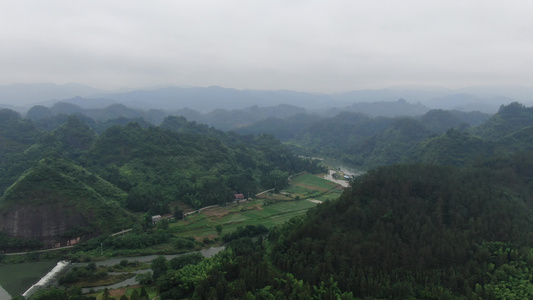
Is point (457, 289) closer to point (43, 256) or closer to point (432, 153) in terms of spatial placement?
point (43, 256)

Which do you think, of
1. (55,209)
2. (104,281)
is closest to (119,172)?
(55,209)

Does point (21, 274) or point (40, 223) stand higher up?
point (40, 223)

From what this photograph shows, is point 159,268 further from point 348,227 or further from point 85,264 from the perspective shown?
point 348,227

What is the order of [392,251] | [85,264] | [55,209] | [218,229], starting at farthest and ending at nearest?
[218,229] → [55,209] → [85,264] → [392,251]

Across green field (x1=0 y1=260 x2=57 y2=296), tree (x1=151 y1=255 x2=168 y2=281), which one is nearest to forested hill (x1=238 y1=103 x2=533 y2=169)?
tree (x1=151 y1=255 x2=168 y2=281)

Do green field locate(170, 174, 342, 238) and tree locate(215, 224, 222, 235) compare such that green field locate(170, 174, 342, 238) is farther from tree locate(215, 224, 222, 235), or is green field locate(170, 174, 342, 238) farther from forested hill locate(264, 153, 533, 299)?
forested hill locate(264, 153, 533, 299)

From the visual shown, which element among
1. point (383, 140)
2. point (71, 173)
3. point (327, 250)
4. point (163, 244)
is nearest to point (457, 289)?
point (327, 250)

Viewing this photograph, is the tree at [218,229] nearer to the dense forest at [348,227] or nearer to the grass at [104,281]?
the dense forest at [348,227]

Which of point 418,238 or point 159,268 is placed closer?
point 159,268
